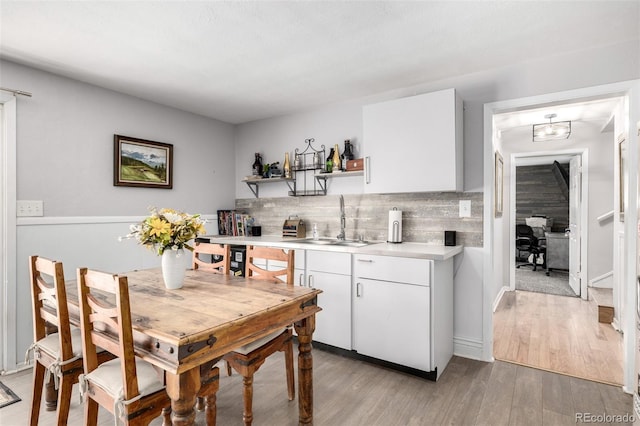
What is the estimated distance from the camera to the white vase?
74.3 inches

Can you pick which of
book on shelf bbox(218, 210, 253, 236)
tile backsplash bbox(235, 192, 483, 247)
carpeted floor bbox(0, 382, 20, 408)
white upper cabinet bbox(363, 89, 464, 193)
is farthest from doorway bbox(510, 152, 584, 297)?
carpeted floor bbox(0, 382, 20, 408)

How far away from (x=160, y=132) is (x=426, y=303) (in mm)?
3100

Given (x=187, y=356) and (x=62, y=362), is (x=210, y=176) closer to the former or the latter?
(x=62, y=362)

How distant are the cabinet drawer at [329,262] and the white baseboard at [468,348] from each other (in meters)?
1.12

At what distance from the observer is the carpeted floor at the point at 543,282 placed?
16.9 feet

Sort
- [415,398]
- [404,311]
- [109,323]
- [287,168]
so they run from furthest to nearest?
[287,168] < [404,311] < [415,398] < [109,323]

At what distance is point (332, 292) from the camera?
2.86 m

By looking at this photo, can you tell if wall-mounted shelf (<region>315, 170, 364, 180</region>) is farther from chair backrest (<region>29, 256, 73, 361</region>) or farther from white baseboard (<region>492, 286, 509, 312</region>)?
white baseboard (<region>492, 286, 509, 312</region>)

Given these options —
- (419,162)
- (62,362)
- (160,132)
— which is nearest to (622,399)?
(419,162)

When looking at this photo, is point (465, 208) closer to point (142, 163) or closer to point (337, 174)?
point (337, 174)

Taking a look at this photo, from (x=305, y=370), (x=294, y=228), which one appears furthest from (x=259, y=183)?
(x=305, y=370)

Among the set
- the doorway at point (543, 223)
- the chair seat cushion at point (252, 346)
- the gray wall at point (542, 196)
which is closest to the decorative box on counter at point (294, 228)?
the chair seat cushion at point (252, 346)

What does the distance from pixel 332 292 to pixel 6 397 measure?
2312mm

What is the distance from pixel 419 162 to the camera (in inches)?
108
